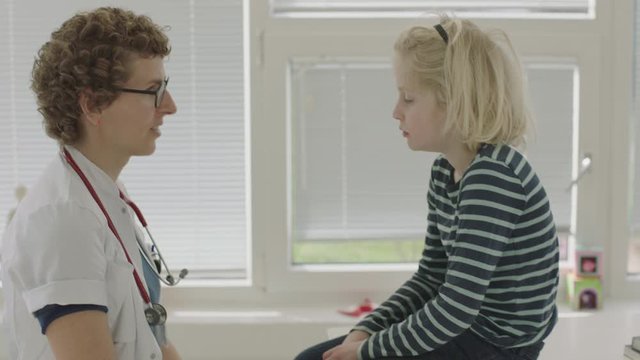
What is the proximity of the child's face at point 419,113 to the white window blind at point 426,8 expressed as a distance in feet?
2.98

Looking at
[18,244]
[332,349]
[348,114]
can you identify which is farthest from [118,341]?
[348,114]

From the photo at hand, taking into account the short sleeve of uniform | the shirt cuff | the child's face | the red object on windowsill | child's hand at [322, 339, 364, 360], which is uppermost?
the child's face

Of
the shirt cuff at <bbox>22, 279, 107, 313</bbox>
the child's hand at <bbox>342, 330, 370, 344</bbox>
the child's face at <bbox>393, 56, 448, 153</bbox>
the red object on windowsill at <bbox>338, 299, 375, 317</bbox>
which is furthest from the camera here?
the red object on windowsill at <bbox>338, 299, 375, 317</bbox>

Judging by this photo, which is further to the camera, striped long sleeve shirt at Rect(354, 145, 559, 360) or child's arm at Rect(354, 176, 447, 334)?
child's arm at Rect(354, 176, 447, 334)

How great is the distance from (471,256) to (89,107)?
774mm

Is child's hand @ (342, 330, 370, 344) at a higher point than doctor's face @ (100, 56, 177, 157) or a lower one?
lower

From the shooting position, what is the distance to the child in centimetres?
159

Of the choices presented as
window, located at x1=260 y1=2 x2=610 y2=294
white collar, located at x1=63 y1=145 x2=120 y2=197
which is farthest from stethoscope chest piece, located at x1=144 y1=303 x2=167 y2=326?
window, located at x1=260 y1=2 x2=610 y2=294

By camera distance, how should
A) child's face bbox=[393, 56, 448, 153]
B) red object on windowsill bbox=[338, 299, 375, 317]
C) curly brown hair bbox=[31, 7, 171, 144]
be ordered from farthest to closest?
red object on windowsill bbox=[338, 299, 375, 317] → child's face bbox=[393, 56, 448, 153] → curly brown hair bbox=[31, 7, 171, 144]

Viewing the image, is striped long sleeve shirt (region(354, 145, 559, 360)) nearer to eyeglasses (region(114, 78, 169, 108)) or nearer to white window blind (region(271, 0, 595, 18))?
eyeglasses (region(114, 78, 169, 108))

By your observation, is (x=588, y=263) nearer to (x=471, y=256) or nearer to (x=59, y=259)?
(x=471, y=256)

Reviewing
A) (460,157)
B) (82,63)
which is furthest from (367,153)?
(82,63)

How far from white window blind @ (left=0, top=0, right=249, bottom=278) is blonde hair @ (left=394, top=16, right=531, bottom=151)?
3.33ft

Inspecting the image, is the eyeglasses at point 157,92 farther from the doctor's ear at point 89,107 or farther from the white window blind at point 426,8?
the white window blind at point 426,8
